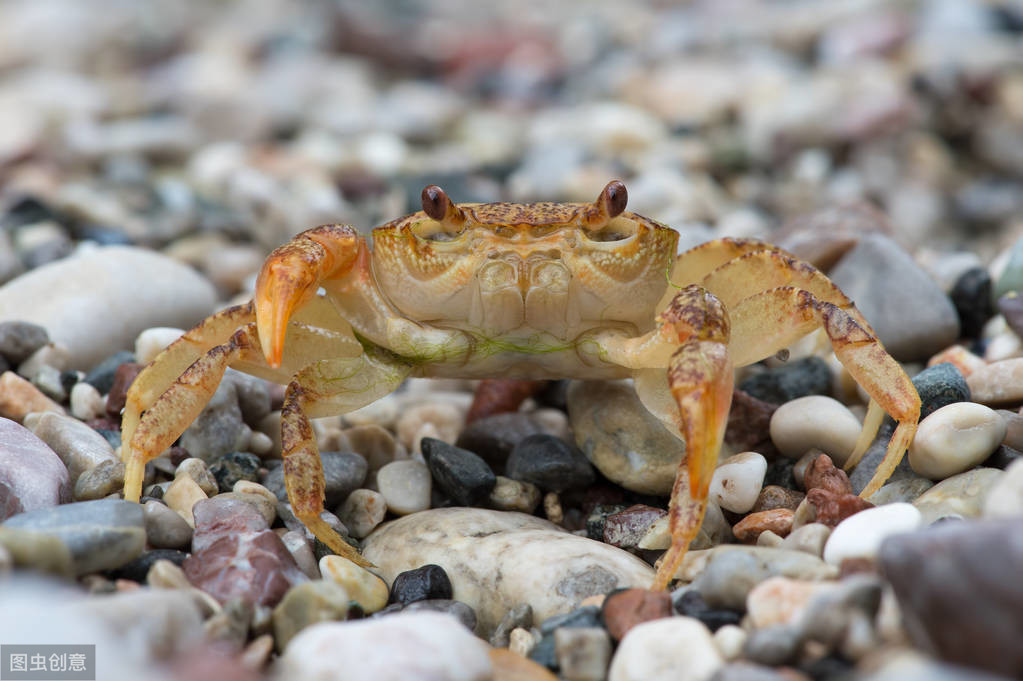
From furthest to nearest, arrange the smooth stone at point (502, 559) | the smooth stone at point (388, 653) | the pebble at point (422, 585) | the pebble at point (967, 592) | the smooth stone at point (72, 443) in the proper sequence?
the smooth stone at point (72, 443) → the pebble at point (422, 585) → the smooth stone at point (502, 559) → the smooth stone at point (388, 653) → the pebble at point (967, 592)

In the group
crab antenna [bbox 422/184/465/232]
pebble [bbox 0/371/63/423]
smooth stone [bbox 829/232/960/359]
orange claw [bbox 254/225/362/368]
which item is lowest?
pebble [bbox 0/371/63/423]

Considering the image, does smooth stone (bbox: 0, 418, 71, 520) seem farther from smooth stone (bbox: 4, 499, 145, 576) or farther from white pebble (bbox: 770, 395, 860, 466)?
white pebble (bbox: 770, 395, 860, 466)

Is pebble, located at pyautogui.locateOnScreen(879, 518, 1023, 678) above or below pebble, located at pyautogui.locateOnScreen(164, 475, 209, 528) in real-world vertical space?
above

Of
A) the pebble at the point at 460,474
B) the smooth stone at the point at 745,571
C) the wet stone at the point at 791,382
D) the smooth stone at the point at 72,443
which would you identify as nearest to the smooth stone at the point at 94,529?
the smooth stone at the point at 72,443

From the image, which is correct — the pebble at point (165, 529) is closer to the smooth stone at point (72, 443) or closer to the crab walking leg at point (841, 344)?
the smooth stone at point (72, 443)

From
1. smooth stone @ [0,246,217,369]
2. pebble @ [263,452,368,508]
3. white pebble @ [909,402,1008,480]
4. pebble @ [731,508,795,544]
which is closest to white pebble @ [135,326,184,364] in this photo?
smooth stone @ [0,246,217,369]

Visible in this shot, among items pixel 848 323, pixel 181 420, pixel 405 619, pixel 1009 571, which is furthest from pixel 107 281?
pixel 1009 571

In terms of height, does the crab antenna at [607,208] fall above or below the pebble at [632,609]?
above

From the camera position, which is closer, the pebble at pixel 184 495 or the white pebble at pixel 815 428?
the pebble at pixel 184 495
